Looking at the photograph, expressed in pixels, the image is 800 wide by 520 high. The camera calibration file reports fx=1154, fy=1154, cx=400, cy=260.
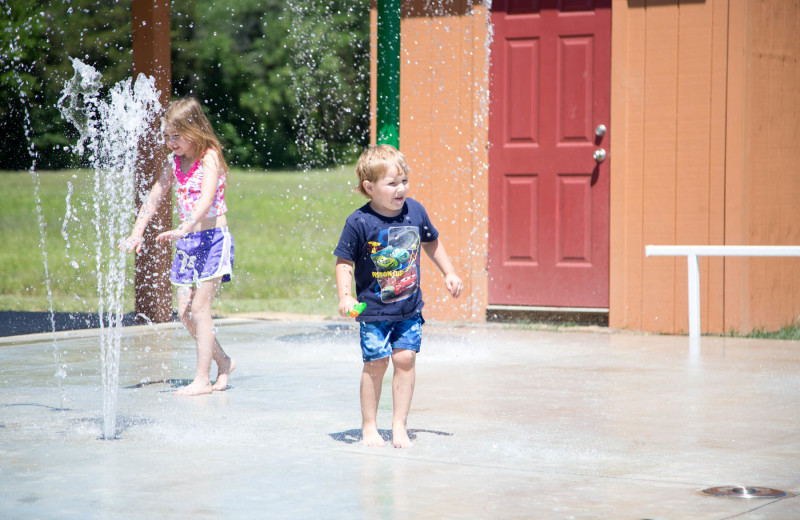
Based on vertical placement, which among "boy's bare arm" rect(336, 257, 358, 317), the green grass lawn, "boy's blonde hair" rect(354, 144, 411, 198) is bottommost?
the green grass lawn

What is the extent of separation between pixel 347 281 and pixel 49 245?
63.7 ft

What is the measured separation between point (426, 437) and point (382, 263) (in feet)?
2.38

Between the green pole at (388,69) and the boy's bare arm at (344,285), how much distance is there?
3.70 metres

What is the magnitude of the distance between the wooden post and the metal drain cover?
636cm

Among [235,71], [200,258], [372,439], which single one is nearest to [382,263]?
[372,439]

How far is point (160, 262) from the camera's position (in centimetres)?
947

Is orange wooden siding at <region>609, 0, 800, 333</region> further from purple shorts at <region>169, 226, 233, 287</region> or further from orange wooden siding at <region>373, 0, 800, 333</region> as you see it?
purple shorts at <region>169, 226, 233, 287</region>

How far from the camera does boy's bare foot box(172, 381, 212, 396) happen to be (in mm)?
5777

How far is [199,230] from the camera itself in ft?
19.2

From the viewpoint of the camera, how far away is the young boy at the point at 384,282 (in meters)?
4.59

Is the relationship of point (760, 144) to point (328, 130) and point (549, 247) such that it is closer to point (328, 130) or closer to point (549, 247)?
point (549, 247)

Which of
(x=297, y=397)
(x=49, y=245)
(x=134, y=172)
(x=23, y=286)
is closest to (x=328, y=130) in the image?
(x=49, y=245)

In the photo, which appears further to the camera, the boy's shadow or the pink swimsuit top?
the pink swimsuit top

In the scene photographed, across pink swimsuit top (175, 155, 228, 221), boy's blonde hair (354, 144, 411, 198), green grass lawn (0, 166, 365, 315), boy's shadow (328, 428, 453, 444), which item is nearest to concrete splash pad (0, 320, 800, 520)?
boy's shadow (328, 428, 453, 444)
